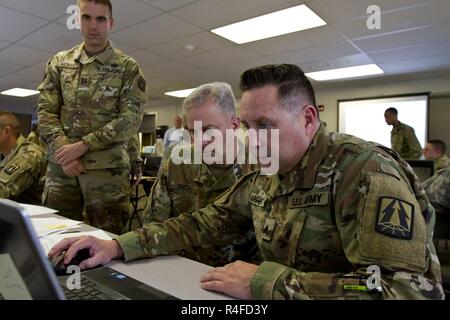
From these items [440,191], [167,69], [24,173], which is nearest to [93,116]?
[24,173]

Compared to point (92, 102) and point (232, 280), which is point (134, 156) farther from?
point (232, 280)

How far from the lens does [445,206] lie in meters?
2.06

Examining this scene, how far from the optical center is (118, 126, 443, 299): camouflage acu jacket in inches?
21.7

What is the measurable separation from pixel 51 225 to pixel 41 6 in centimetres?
286

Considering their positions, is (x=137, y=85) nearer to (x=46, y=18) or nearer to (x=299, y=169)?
(x=299, y=169)

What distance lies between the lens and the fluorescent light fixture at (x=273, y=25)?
3215mm

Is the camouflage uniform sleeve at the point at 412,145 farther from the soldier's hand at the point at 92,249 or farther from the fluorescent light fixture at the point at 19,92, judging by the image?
the fluorescent light fixture at the point at 19,92

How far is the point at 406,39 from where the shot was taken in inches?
152

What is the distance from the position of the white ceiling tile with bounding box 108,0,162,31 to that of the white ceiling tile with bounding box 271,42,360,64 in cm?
191

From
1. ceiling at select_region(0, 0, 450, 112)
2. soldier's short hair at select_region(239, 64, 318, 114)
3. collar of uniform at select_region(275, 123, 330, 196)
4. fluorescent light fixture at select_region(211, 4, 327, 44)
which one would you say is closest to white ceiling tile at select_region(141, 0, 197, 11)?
ceiling at select_region(0, 0, 450, 112)

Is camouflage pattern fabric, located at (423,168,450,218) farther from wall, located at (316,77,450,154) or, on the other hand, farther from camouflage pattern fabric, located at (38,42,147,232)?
wall, located at (316,77,450,154)

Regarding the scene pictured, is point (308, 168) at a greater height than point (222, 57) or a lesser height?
lesser

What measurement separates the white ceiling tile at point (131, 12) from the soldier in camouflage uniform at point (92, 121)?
1670mm
